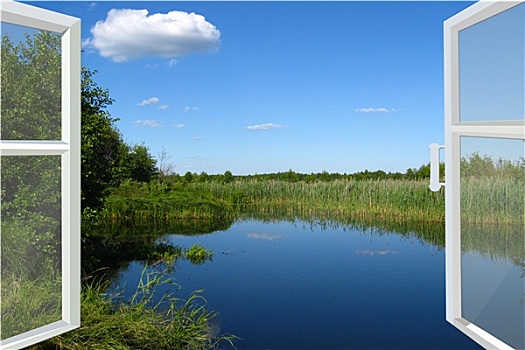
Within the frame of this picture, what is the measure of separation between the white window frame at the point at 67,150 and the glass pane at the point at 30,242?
10cm

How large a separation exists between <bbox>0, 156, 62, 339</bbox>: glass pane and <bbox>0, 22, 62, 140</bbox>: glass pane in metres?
0.15

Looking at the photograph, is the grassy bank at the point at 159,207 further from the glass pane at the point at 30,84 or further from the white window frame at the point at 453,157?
the white window frame at the point at 453,157

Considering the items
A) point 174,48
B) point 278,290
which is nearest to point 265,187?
point 174,48

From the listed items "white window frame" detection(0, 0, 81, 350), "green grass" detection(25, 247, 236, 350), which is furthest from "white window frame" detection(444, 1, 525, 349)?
"green grass" detection(25, 247, 236, 350)

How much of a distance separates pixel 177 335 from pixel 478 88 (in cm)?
263

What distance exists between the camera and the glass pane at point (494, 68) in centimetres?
187

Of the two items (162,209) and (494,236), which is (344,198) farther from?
(494,236)

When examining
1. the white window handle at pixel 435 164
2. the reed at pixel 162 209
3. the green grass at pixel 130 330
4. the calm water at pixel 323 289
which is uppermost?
the white window handle at pixel 435 164

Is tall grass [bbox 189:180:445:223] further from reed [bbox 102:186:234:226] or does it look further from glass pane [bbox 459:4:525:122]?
glass pane [bbox 459:4:525:122]

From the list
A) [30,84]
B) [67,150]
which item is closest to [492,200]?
[67,150]

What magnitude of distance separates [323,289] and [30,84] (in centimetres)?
413

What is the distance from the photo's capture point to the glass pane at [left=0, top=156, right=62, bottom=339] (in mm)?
2186

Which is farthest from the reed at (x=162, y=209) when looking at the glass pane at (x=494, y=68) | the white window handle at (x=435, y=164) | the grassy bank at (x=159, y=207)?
the glass pane at (x=494, y=68)

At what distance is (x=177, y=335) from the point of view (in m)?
3.54
